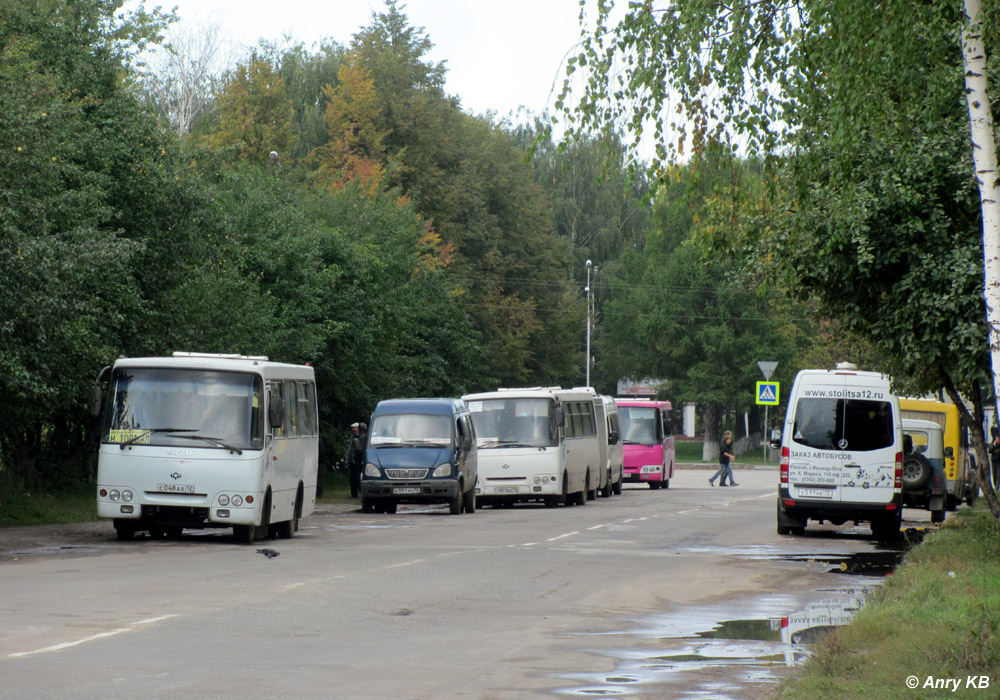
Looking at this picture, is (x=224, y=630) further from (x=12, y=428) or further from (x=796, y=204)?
(x=12, y=428)

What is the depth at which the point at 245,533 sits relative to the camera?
22.2 meters

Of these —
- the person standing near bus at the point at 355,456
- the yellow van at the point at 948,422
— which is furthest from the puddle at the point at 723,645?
the yellow van at the point at 948,422

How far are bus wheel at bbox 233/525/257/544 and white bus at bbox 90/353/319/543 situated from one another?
0.6 inches

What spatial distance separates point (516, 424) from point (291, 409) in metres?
13.1

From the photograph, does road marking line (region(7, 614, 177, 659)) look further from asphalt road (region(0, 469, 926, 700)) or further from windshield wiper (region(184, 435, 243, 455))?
windshield wiper (region(184, 435, 243, 455))

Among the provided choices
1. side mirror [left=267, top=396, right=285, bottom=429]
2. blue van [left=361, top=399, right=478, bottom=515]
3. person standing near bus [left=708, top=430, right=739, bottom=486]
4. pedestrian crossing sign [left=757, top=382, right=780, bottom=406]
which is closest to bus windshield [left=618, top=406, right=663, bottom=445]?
person standing near bus [left=708, top=430, right=739, bottom=486]

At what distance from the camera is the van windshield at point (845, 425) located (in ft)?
81.8

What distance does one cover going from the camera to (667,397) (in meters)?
94.8

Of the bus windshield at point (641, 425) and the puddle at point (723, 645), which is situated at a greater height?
the bus windshield at point (641, 425)

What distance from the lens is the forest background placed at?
757 inches

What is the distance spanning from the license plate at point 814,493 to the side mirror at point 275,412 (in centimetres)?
853

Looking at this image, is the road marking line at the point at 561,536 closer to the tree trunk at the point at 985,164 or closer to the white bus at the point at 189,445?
the white bus at the point at 189,445

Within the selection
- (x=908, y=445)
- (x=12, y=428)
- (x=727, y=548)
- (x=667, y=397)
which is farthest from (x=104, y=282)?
(x=667, y=397)

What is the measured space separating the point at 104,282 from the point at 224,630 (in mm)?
16573
